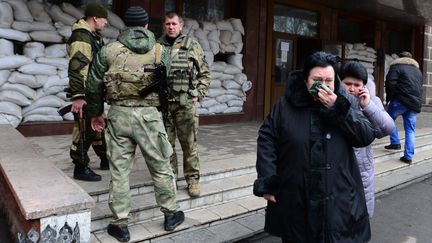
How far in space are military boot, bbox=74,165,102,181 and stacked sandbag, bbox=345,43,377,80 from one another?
339 inches

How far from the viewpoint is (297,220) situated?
2258 mm

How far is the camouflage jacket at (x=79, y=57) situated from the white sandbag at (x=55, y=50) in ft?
8.33

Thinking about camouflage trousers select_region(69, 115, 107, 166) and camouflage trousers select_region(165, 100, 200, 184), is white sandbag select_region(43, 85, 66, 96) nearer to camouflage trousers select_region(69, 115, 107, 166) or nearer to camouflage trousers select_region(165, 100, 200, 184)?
camouflage trousers select_region(69, 115, 107, 166)

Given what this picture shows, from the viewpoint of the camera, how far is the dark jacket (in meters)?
5.94

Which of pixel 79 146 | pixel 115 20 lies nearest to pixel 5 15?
pixel 115 20

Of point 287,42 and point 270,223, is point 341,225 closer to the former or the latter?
point 270,223

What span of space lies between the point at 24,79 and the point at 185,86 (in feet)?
10.5

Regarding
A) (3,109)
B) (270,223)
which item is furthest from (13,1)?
(270,223)

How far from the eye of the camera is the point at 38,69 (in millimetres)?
5762

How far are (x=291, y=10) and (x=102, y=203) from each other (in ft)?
24.2

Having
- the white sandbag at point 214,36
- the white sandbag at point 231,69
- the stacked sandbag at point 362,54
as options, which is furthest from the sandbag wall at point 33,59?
the stacked sandbag at point 362,54

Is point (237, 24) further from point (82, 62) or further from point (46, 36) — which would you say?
point (82, 62)

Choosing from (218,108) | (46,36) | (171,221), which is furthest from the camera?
(218,108)

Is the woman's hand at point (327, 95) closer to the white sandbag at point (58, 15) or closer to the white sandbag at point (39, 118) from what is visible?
A: the white sandbag at point (39, 118)
